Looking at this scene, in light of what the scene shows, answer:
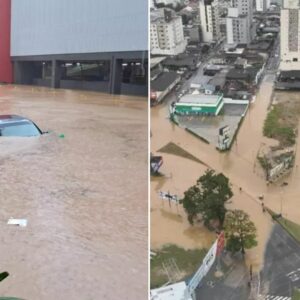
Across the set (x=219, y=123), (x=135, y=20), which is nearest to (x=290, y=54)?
(x=219, y=123)

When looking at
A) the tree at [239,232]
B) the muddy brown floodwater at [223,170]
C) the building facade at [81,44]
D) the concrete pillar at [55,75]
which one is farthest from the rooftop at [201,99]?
the concrete pillar at [55,75]

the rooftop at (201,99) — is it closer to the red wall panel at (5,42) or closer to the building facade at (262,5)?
the building facade at (262,5)

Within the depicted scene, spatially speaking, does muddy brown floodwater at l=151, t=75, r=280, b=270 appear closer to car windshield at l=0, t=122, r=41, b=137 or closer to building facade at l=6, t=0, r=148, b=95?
car windshield at l=0, t=122, r=41, b=137

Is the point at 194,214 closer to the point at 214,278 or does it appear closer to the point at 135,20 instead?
the point at 214,278

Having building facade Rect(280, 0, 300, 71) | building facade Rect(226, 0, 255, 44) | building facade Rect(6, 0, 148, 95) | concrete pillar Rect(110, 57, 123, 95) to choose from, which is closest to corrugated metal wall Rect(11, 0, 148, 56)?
building facade Rect(6, 0, 148, 95)

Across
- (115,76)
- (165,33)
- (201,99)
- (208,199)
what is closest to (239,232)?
(208,199)

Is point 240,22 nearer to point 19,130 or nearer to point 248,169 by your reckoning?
point 248,169
